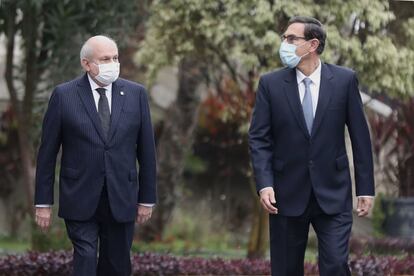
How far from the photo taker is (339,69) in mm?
7426

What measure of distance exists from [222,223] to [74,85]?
10423 mm

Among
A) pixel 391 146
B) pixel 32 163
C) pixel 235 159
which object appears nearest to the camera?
pixel 32 163

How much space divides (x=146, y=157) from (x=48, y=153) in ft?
2.03

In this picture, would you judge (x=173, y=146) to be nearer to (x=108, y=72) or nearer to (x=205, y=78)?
(x=205, y=78)

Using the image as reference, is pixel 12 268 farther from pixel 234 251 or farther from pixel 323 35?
pixel 234 251

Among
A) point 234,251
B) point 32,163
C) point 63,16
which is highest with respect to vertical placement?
point 63,16

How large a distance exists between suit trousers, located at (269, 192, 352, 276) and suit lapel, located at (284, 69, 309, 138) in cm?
43

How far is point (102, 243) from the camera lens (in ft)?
24.9

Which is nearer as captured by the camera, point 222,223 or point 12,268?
point 12,268

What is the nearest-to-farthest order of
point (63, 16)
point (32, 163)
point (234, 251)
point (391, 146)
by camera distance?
1. point (63, 16)
2. point (32, 163)
3. point (234, 251)
4. point (391, 146)

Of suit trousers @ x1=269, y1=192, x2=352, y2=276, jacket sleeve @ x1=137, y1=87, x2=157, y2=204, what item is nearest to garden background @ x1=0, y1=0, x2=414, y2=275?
jacket sleeve @ x1=137, y1=87, x2=157, y2=204

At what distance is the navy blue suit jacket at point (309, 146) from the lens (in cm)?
726

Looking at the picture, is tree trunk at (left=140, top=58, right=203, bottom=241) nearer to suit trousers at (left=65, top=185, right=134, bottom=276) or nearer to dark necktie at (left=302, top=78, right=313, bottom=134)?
suit trousers at (left=65, top=185, right=134, bottom=276)

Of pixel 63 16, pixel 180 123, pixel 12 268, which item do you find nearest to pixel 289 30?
pixel 12 268
